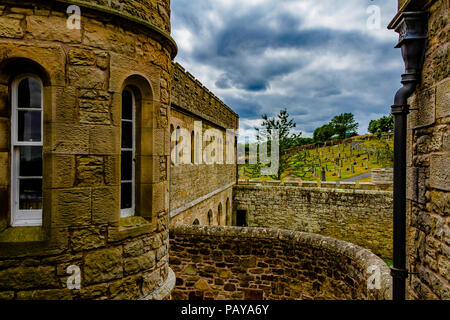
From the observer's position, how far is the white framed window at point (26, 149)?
305 cm

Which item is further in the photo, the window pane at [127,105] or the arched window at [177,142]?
the arched window at [177,142]

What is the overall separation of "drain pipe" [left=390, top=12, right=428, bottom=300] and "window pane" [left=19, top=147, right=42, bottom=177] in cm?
408

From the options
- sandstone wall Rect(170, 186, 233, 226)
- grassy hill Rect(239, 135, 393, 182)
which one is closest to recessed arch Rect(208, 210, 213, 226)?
sandstone wall Rect(170, 186, 233, 226)

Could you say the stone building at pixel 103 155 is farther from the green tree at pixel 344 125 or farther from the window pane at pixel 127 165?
the green tree at pixel 344 125

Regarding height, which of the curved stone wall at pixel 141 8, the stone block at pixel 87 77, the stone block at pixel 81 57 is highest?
the curved stone wall at pixel 141 8

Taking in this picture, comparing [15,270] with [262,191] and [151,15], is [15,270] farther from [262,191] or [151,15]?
[262,191]

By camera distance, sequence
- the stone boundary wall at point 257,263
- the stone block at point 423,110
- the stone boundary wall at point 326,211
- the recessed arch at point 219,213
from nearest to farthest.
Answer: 1. the stone block at point 423,110
2. the stone boundary wall at point 257,263
3. the stone boundary wall at point 326,211
4. the recessed arch at point 219,213

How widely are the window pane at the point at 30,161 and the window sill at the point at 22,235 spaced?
2.00ft

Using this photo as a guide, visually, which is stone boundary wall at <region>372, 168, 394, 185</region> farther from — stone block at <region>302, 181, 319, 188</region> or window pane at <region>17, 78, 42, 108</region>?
window pane at <region>17, 78, 42, 108</region>

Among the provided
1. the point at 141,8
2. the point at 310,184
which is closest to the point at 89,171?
the point at 141,8

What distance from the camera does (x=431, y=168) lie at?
2.68m

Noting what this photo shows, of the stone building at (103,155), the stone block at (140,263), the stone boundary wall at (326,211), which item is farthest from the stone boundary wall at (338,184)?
the stone block at (140,263)

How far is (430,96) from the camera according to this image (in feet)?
8.80

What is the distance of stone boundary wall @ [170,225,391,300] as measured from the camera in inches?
214
